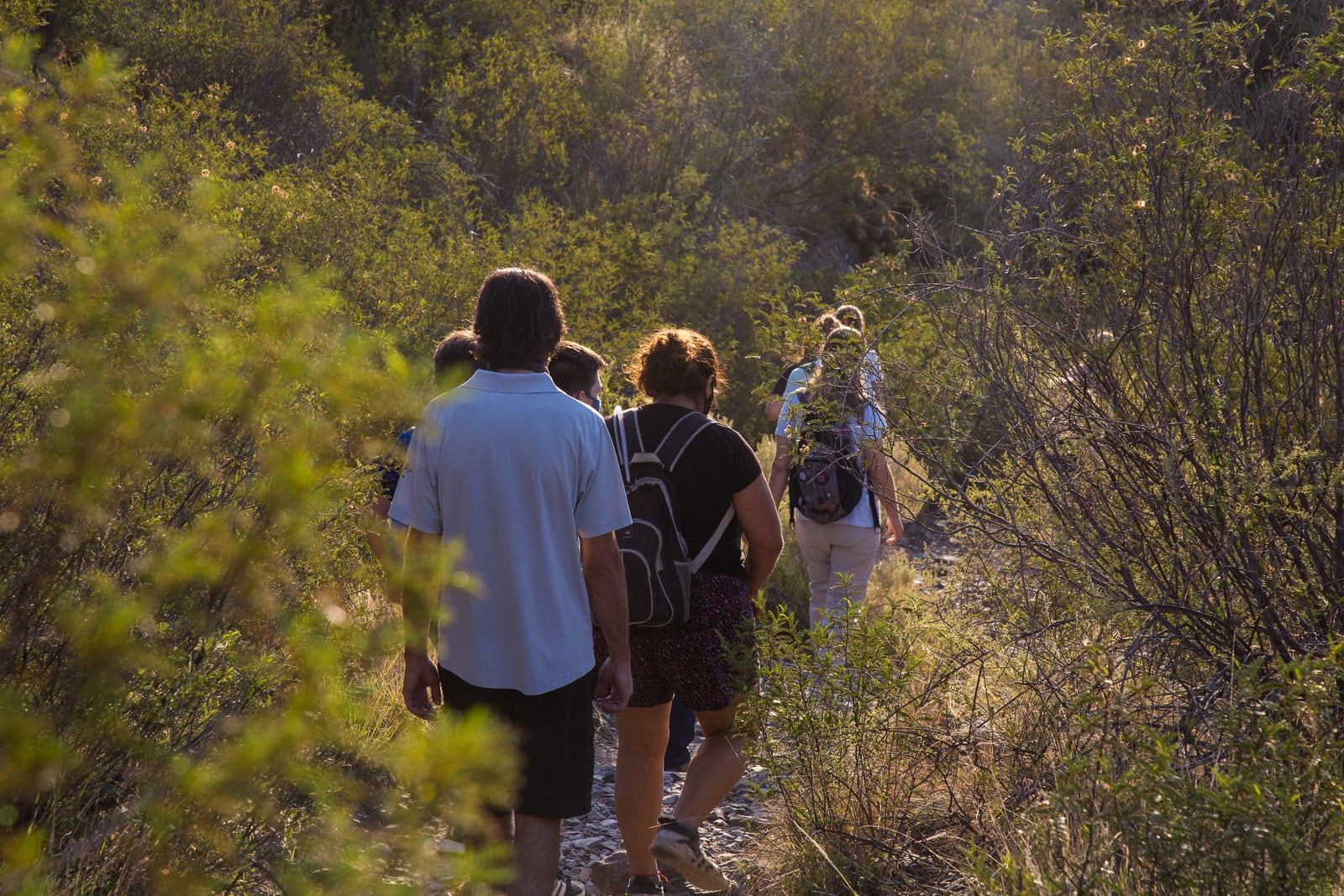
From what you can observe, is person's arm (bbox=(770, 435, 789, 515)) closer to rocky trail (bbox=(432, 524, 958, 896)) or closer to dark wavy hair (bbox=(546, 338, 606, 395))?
rocky trail (bbox=(432, 524, 958, 896))

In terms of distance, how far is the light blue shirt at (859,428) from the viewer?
3920 millimetres

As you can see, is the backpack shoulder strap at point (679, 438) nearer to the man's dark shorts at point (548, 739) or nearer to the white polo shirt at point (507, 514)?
the white polo shirt at point (507, 514)

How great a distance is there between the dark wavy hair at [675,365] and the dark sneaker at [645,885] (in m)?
1.57

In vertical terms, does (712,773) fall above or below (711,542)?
below

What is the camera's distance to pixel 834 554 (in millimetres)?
5387

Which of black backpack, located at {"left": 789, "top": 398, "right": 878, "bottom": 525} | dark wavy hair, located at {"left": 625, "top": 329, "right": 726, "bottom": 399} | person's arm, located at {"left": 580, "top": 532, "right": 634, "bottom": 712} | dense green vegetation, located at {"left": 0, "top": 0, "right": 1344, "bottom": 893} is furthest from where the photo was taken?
black backpack, located at {"left": 789, "top": 398, "right": 878, "bottom": 525}

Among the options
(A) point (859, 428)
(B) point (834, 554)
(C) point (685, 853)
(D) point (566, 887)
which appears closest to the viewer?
(C) point (685, 853)

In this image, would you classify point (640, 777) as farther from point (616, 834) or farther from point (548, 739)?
point (616, 834)

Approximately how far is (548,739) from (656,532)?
2.56 ft

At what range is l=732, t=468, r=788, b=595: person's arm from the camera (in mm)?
3658

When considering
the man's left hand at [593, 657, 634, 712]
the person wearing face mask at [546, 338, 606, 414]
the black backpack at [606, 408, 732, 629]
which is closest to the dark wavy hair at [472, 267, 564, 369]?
the black backpack at [606, 408, 732, 629]

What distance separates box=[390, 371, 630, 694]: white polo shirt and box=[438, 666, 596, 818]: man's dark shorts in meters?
0.05

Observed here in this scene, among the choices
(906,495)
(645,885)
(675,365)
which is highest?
(675,365)

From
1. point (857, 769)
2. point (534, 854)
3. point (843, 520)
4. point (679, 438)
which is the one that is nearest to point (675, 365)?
point (679, 438)
